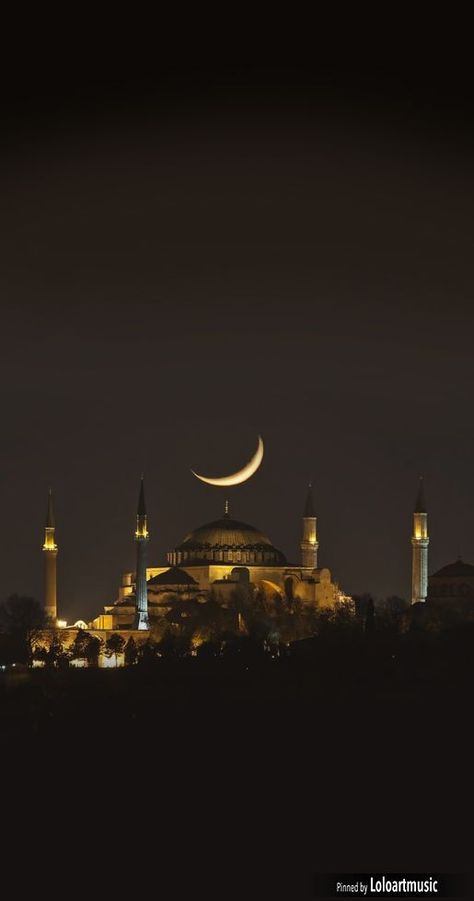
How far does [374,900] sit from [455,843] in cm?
1234

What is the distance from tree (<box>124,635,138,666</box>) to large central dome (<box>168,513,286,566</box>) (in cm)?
1326

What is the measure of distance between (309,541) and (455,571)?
6.69 meters

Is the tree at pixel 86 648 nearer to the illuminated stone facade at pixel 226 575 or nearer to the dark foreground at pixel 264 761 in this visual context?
the illuminated stone facade at pixel 226 575

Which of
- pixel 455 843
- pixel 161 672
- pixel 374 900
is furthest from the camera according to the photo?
pixel 161 672

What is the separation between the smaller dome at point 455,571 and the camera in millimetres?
164125

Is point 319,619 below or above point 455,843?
above

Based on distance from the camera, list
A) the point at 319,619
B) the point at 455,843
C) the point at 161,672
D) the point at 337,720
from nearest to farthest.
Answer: the point at 455,843
the point at 337,720
the point at 161,672
the point at 319,619

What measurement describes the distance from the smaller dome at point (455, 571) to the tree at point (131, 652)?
15838mm

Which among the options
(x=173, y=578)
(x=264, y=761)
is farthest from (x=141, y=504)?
(x=264, y=761)

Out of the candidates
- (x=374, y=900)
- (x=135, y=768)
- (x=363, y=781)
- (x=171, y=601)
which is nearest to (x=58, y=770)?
(x=135, y=768)

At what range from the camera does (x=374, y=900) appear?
95.9 meters

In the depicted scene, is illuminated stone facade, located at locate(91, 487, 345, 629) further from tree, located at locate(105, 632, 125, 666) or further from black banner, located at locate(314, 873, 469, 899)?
black banner, located at locate(314, 873, 469, 899)

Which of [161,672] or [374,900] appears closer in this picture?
[374,900]

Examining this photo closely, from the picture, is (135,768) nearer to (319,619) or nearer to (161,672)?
(161,672)
